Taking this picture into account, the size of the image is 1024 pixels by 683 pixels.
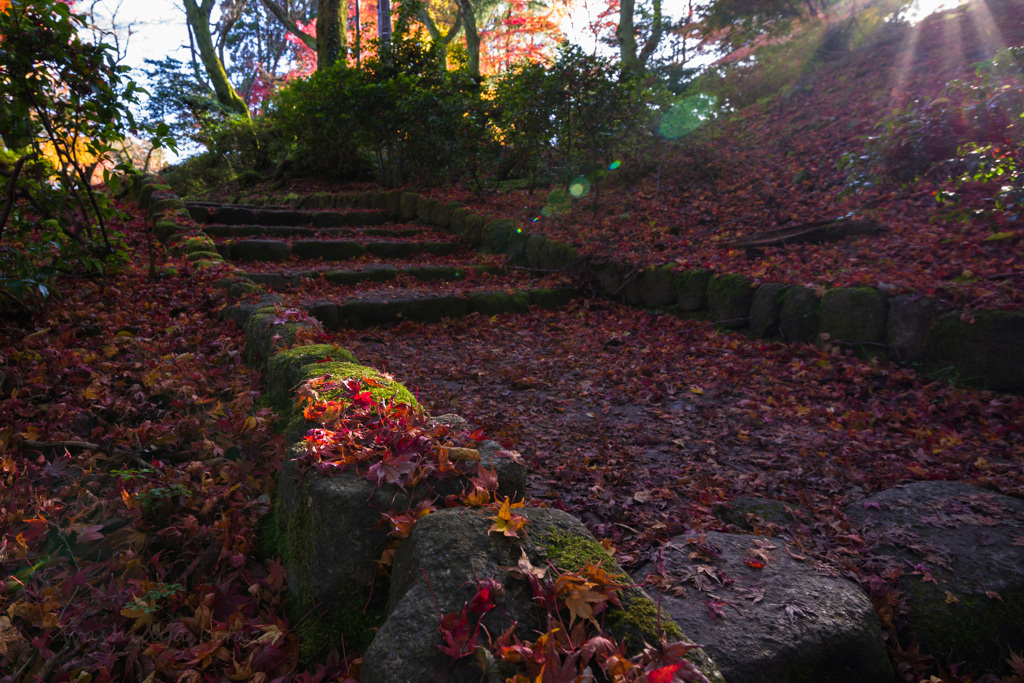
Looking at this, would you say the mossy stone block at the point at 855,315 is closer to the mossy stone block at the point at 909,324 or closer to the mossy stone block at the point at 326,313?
the mossy stone block at the point at 909,324

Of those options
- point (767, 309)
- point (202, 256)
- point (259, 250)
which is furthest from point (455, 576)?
point (259, 250)

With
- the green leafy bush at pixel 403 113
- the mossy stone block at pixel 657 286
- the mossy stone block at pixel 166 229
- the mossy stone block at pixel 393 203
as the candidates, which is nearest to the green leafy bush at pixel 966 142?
the mossy stone block at pixel 657 286

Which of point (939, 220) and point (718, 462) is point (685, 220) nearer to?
point (939, 220)

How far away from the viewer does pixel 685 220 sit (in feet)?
22.2

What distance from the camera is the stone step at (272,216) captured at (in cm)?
741

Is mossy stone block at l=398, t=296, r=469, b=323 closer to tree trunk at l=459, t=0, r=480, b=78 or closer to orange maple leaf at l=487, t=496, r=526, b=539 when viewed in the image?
orange maple leaf at l=487, t=496, r=526, b=539

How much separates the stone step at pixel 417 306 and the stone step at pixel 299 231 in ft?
8.09

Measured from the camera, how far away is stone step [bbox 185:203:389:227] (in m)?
7.41

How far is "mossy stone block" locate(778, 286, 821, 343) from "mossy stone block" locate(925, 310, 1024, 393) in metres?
0.80

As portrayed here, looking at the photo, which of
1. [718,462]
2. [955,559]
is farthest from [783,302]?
[955,559]

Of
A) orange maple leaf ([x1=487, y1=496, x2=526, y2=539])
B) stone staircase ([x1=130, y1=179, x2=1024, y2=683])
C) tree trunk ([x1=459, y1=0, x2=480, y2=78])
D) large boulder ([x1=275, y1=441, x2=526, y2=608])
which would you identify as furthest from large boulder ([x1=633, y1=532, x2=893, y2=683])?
tree trunk ([x1=459, y1=0, x2=480, y2=78])

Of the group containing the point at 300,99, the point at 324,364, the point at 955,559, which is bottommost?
the point at 955,559

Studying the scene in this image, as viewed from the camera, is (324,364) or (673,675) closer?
(673,675)

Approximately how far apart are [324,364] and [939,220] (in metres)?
5.51
